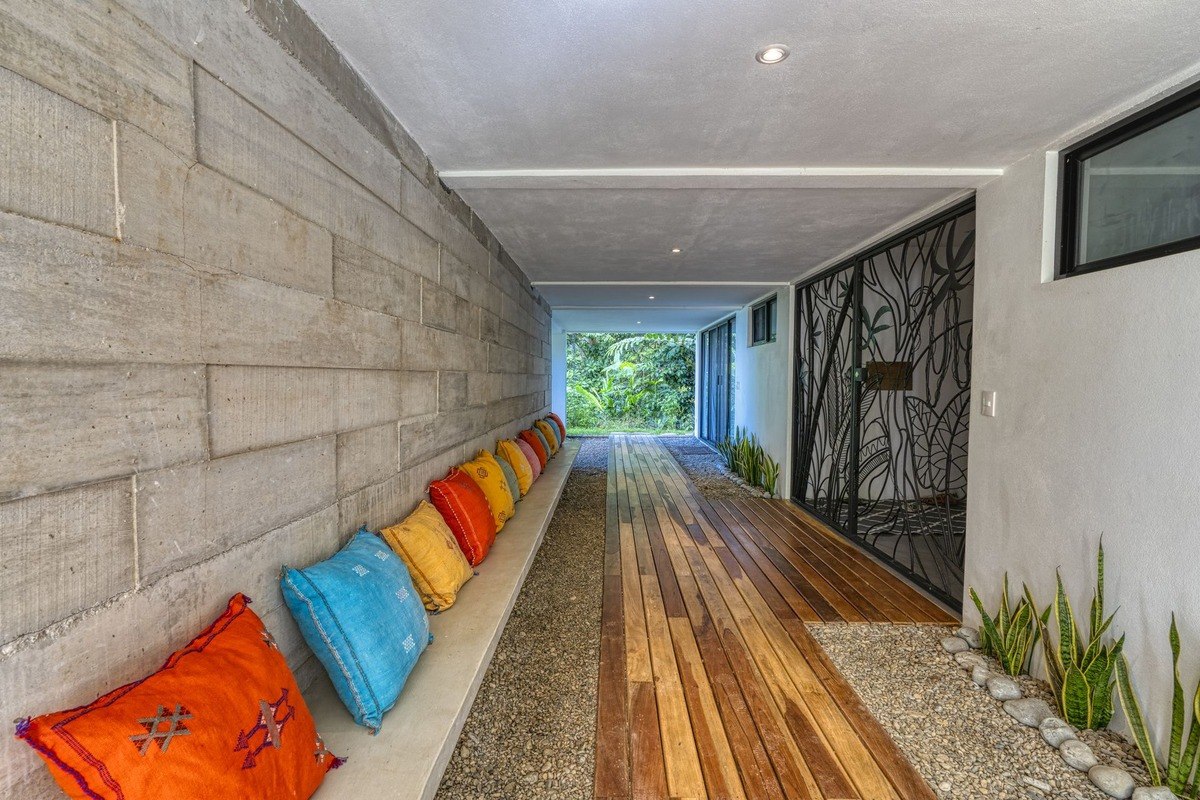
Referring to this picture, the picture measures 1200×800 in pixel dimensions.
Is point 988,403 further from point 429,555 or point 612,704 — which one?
point 429,555

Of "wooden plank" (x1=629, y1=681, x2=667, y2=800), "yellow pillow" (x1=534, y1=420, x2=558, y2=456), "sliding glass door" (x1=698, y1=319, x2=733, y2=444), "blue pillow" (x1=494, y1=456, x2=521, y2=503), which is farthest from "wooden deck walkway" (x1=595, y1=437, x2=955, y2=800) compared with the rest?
"sliding glass door" (x1=698, y1=319, x2=733, y2=444)

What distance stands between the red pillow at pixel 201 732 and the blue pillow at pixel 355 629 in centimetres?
14

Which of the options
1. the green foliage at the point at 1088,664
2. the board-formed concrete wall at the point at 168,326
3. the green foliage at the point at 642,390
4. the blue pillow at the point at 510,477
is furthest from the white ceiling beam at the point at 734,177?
the green foliage at the point at 642,390

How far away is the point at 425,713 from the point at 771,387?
4772mm

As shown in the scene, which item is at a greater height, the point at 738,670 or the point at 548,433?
the point at 548,433

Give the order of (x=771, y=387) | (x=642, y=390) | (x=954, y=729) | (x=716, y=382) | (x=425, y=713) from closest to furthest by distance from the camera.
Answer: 1. (x=425, y=713)
2. (x=954, y=729)
3. (x=771, y=387)
4. (x=716, y=382)
5. (x=642, y=390)

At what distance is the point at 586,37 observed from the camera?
1.41 metres

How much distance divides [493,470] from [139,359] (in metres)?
2.18

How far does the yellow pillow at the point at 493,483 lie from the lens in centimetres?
285

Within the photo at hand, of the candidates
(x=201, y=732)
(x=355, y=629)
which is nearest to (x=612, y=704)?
(x=355, y=629)

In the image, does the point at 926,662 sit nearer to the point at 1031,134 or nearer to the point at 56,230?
the point at 1031,134

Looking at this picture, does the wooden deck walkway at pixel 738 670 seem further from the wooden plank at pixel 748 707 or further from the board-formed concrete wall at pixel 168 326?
the board-formed concrete wall at pixel 168 326

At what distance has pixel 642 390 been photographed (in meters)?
12.8

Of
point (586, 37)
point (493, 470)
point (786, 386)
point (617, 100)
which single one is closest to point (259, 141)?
point (586, 37)
